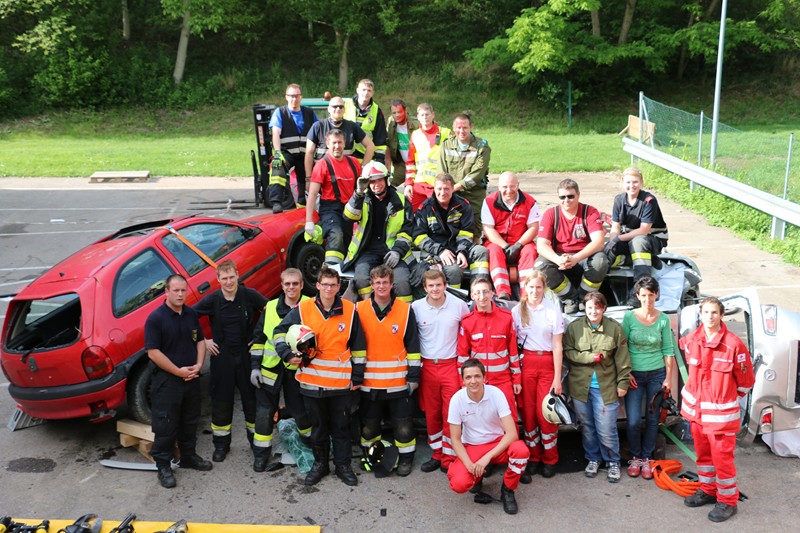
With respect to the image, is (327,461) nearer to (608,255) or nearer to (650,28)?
(608,255)

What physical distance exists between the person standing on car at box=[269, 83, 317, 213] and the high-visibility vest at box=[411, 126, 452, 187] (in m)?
2.00

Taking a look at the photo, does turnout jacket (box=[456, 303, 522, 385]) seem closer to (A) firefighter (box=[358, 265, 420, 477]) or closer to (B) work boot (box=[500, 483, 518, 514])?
(A) firefighter (box=[358, 265, 420, 477])

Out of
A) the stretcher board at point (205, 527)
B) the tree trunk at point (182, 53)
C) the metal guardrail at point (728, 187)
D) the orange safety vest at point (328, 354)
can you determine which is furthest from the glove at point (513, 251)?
the tree trunk at point (182, 53)

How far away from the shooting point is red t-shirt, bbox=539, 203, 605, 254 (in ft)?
25.7

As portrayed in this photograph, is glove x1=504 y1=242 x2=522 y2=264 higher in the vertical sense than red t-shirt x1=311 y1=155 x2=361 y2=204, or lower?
lower

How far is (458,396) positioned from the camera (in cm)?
606

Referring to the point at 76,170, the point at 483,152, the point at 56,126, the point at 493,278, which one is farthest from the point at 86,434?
the point at 56,126

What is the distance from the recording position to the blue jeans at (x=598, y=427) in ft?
21.0

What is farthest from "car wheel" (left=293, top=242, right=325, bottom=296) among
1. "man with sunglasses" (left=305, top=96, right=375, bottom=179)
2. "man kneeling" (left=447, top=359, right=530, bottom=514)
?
"man kneeling" (left=447, top=359, right=530, bottom=514)

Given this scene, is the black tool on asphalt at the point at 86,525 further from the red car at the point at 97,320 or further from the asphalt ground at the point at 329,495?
the red car at the point at 97,320

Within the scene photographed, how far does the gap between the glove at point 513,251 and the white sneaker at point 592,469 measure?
93.2 inches

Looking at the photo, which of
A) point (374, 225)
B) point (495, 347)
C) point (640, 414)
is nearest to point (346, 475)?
point (495, 347)

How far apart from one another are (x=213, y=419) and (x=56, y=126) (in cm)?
2645

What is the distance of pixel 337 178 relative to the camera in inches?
345
